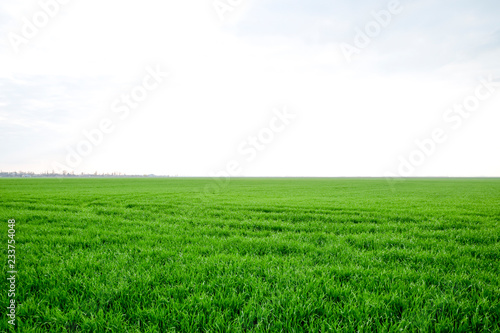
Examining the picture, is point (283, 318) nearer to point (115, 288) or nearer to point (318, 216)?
point (115, 288)

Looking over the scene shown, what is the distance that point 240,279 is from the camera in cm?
443

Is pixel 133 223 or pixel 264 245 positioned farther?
pixel 133 223

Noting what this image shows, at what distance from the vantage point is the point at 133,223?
948 cm

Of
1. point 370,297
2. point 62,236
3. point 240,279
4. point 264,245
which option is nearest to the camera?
point 370,297

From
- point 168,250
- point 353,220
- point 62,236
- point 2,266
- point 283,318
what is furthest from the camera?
point 353,220

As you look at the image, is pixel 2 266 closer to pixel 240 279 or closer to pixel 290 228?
pixel 240 279

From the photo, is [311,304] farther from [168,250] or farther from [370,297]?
[168,250]

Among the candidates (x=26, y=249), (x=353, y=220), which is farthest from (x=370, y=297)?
(x=26, y=249)

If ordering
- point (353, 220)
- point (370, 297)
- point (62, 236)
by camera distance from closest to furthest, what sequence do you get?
point (370, 297)
point (62, 236)
point (353, 220)

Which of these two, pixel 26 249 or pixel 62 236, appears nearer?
pixel 26 249

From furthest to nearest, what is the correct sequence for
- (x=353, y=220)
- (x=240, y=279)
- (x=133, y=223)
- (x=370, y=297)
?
(x=353, y=220) → (x=133, y=223) → (x=240, y=279) → (x=370, y=297)

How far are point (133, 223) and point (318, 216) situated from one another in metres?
8.10

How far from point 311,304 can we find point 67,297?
395 cm

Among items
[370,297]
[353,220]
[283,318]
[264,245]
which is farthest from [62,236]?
[353,220]
